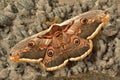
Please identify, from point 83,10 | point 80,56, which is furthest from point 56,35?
point 83,10

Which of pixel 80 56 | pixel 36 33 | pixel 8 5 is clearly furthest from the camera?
pixel 8 5

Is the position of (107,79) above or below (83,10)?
below

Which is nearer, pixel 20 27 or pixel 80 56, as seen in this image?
pixel 80 56

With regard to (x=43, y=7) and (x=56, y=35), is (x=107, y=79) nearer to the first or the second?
(x=56, y=35)
